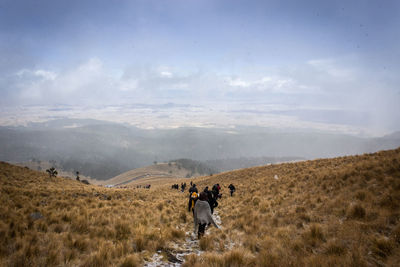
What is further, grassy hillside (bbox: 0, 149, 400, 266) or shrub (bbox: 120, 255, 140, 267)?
shrub (bbox: 120, 255, 140, 267)

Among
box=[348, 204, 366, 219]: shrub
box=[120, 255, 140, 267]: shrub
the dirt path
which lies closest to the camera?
box=[120, 255, 140, 267]: shrub

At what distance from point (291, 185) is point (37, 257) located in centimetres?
1594

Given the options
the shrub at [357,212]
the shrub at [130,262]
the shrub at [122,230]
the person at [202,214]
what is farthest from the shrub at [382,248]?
the shrub at [122,230]

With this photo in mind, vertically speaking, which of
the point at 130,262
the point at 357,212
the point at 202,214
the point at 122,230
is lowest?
the point at 122,230

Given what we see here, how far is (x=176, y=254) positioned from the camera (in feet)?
20.9

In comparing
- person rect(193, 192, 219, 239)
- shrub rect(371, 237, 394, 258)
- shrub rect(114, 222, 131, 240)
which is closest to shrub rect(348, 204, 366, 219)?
shrub rect(371, 237, 394, 258)

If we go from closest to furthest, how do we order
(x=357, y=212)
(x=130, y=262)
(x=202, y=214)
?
(x=130, y=262), (x=357, y=212), (x=202, y=214)

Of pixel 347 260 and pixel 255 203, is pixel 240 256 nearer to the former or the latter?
pixel 347 260

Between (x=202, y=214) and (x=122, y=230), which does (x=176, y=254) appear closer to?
(x=202, y=214)

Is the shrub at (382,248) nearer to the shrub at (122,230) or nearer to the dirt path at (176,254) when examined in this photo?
the dirt path at (176,254)

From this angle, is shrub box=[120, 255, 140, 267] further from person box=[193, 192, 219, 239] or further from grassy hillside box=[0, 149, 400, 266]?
person box=[193, 192, 219, 239]

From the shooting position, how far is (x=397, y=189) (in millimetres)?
7602

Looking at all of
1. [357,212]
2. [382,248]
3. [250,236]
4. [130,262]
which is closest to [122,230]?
[130,262]

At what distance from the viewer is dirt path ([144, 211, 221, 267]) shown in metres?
5.61
